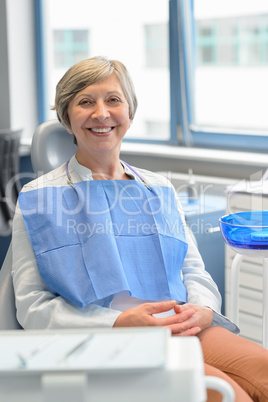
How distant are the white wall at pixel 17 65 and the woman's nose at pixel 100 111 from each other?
2808 mm

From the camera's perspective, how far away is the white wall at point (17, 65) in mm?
4316

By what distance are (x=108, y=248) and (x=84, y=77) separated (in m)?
0.48

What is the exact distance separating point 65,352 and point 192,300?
924 millimetres

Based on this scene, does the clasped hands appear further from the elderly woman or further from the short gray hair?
the short gray hair

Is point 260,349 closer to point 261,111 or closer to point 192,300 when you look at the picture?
point 192,300

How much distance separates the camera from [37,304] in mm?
1481

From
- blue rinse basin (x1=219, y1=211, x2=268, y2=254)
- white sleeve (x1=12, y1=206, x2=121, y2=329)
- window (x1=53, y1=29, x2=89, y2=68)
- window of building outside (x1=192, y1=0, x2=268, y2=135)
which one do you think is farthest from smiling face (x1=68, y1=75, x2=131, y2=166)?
window (x1=53, y1=29, x2=89, y2=68)

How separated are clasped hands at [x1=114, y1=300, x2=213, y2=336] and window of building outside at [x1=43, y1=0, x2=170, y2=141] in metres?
2.30

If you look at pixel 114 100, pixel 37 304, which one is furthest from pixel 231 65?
pixel 37 304

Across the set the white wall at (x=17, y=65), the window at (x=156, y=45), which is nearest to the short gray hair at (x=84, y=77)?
the window at (x=156, y=45)

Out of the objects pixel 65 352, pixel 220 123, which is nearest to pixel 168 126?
pixel 220 123

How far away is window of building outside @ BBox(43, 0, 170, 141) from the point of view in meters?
3.69

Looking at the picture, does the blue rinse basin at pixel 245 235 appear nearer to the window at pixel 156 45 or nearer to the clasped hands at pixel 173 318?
the clasped hands at pixel 173 318

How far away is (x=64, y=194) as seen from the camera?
5.43 feet
